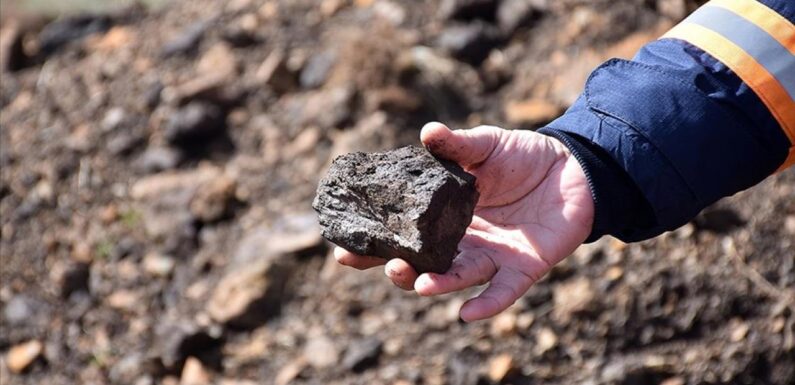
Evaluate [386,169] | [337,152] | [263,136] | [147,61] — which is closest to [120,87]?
[147,61]

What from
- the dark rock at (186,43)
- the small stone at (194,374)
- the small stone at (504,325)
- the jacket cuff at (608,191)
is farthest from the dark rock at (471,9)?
the jacket cuff at (608,191)

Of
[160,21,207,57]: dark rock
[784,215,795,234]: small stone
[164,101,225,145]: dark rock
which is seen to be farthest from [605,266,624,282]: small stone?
[160,21,207,57]: dark rock

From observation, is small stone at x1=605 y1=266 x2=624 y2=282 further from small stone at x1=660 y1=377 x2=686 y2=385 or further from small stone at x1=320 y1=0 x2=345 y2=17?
small stone at x1=320 y1=0 x2=345 y2=17

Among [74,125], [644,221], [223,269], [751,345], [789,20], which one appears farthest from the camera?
[74,125]

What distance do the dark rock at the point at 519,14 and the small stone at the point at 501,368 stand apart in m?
1.71

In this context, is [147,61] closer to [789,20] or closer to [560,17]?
[560,17]

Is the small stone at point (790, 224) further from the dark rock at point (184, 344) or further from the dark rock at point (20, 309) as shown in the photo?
the dark rock at point (20, 309)

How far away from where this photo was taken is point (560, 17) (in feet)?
15.8

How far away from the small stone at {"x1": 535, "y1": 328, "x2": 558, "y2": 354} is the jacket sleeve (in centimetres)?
99

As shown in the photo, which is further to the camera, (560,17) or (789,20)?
(560,17)

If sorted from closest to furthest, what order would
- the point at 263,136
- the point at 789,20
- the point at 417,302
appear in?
1. the point at 789,20
2. the point at 417,302
3. the point at 263,136

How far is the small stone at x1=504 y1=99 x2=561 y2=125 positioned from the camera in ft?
14.4

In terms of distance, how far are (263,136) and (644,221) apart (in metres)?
2.34

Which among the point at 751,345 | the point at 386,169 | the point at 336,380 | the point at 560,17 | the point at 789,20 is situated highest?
the point at 789,20
